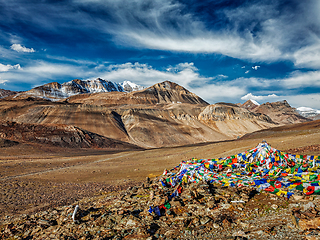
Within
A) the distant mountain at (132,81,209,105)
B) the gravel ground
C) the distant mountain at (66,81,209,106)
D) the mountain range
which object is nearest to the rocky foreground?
the gravel ground

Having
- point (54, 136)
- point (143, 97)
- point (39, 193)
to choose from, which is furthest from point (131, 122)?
point (143, 97)

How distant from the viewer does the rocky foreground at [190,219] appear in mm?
5062

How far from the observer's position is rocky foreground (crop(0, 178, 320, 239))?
506 cm

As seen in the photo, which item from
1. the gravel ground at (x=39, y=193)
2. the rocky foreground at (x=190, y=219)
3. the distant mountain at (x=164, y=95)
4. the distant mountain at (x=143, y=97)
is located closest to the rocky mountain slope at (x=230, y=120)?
the distant mountain at (x=143, y=97)

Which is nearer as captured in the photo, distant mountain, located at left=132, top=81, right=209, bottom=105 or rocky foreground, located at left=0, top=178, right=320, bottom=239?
rocky foreground, located at left=0, top=178, right=320, bottom=239

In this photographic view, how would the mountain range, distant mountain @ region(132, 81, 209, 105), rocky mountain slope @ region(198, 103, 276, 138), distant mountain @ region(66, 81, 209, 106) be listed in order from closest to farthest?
the mountain range
rocky mountain slope @ region(198, 103, 276, 138)
distant mountain @ region(66, 81, 209, 106)
distant mountain @ region(132, 81, 209, 105)

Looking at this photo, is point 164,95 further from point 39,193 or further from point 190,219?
point 190,219

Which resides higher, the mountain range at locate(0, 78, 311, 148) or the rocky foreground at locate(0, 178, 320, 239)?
the mountain range at locate(0, 78, 311, 148)

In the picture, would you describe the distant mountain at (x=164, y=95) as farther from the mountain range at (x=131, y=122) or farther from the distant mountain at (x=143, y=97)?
the mountain range at (x=131, y=122)

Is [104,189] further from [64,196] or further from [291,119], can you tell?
[291,119]

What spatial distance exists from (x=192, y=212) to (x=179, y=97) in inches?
7308

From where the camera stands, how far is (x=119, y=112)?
9325cm

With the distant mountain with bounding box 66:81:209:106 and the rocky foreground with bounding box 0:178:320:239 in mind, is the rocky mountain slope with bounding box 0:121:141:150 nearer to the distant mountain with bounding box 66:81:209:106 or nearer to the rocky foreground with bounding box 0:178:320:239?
the rocky foreground with bounding box 0:178:320:239

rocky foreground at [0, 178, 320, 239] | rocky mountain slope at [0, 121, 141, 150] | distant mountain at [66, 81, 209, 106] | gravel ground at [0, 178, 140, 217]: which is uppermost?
distant mountain at [66, 81, 209, 106]
